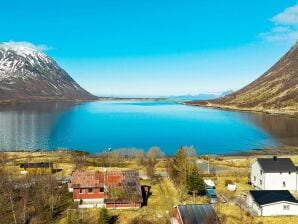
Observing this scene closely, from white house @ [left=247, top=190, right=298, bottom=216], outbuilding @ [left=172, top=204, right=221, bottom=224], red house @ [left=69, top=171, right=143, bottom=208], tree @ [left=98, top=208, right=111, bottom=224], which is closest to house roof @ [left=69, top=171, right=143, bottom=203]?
red house @ [left=69, top=171, right=143, bottom=208]

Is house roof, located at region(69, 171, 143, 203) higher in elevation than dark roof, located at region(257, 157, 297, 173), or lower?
lower

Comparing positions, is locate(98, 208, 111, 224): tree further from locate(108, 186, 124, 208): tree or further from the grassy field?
locate(108, 186, 124, 208): tree

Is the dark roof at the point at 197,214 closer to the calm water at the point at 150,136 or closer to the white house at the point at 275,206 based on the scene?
the white house at the point at 275,206

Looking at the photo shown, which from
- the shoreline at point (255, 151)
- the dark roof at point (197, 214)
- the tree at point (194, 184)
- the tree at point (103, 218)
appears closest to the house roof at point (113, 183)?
the tree at point (103, 218)

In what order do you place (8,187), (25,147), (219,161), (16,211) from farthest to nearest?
1. (25,147)
2. (219,161)
3. (8,187)
4. (16,211)

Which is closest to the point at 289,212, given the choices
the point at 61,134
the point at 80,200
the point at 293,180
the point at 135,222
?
the point at 293,180

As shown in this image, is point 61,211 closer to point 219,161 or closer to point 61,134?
point 219,161

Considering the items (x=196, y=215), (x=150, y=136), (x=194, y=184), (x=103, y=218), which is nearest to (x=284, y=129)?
(x=150, y=136)
